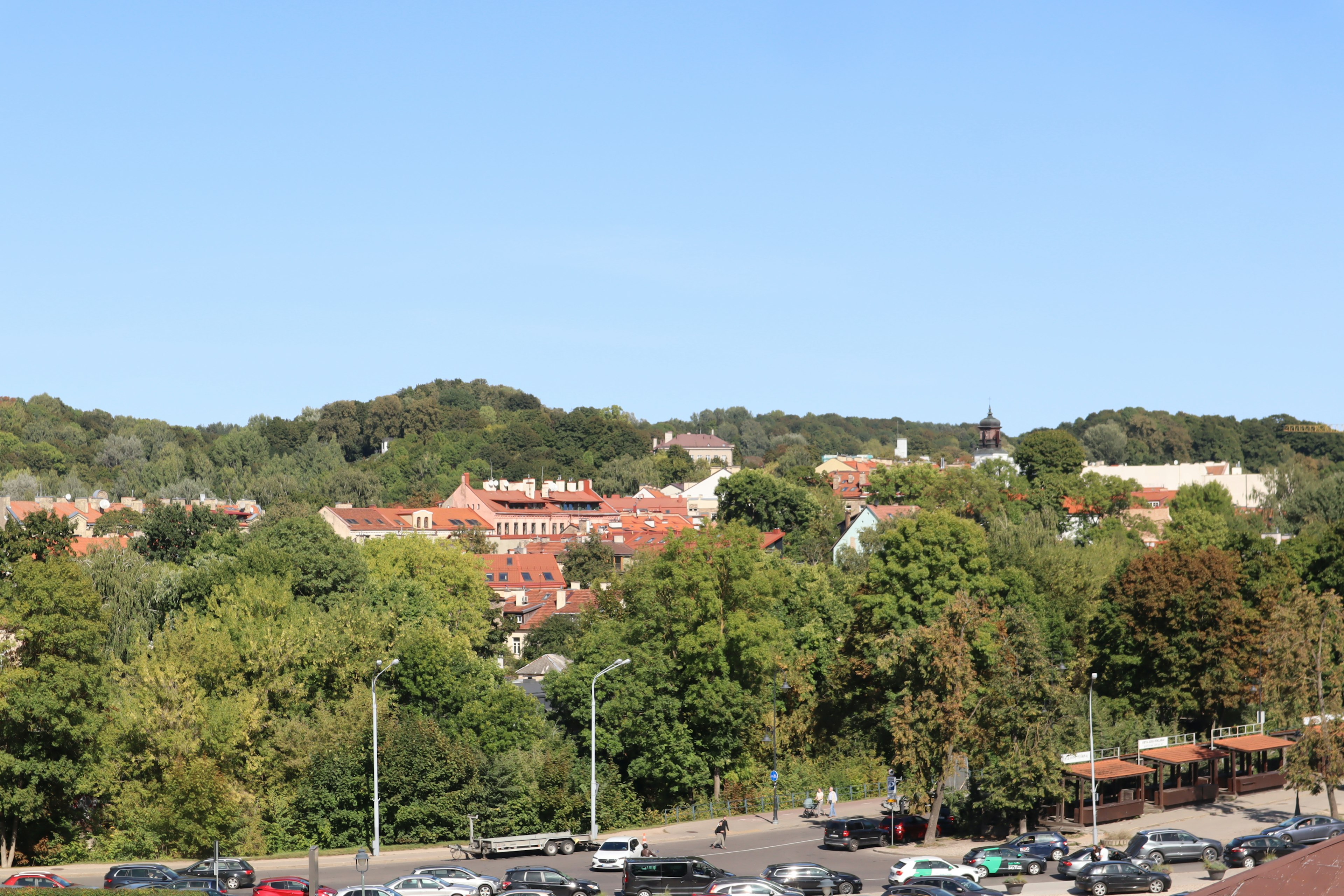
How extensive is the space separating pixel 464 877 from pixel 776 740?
24141 millimetres

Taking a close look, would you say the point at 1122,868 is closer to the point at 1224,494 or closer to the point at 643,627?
the point at 643,627

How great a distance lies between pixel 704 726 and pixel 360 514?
3531 inches

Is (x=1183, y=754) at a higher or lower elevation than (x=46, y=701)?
lower

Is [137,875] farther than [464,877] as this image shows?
Yes

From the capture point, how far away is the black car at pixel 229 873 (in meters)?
40.2

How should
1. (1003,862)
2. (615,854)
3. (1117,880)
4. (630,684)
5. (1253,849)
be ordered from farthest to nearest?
1. (630,684)
2. (615,854)
3. (1003,862)
4. (1253,849)
5. (1117,880)

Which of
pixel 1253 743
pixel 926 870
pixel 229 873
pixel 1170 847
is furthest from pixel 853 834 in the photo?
pixel 229 873

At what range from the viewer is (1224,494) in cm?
13025

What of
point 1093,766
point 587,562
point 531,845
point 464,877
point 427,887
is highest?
point 587,562

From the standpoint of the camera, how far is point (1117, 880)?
3734cm

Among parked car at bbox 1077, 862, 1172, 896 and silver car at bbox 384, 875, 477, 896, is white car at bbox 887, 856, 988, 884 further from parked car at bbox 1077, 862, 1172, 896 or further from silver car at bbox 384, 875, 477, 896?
silver car at bbox 384, 875, 477, 896

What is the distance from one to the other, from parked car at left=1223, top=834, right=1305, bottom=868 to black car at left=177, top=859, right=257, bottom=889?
29798 mm

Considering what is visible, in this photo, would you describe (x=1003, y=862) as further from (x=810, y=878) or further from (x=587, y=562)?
(x=587, y=562)

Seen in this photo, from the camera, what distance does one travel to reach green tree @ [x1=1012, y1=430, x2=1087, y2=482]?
465 ft
